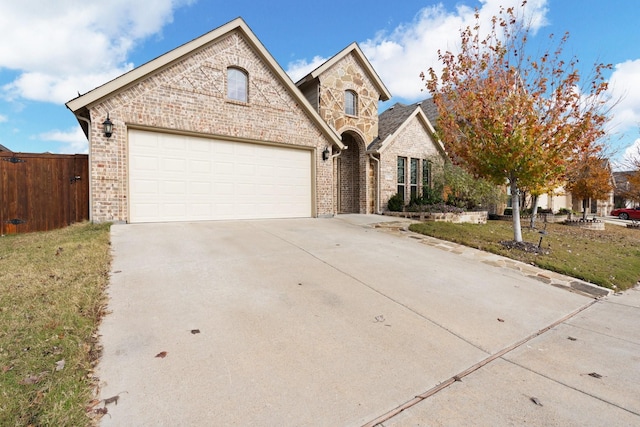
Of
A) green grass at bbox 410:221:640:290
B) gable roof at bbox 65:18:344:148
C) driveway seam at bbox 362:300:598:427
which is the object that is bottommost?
driveway seam at bbox 362:300:598:427

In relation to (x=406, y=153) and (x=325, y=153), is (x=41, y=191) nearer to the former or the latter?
(x=325, y=153)

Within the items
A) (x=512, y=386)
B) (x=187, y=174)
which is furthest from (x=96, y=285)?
(x=187, y=174)

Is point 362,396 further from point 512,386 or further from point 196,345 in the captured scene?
point 196,345

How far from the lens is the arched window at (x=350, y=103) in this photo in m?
14.3

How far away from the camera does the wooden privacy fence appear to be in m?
8.62

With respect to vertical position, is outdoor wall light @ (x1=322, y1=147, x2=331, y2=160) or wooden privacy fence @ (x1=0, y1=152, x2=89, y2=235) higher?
outdoor wall light @ (x1=322, y1=147, x2=331, y2=160)

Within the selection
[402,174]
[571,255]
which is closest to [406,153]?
[402,174]

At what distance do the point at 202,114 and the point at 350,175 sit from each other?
7600mm

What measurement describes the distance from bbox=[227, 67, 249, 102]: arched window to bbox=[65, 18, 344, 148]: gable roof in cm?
92

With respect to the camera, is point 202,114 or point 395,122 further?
point 395,122

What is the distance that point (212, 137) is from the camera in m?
9.79

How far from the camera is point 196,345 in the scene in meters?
2.84

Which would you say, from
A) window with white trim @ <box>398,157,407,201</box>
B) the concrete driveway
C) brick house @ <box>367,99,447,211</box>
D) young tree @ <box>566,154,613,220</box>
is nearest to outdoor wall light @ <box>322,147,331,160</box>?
brick house @ <box>367,99,447,211</box>

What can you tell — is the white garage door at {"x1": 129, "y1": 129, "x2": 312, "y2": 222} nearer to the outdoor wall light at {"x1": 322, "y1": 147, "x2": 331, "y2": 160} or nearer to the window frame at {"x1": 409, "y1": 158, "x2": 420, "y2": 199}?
the outdoor wall light at {"x1": 322, "y1": 147, "x2": 331, "y2": 160}
